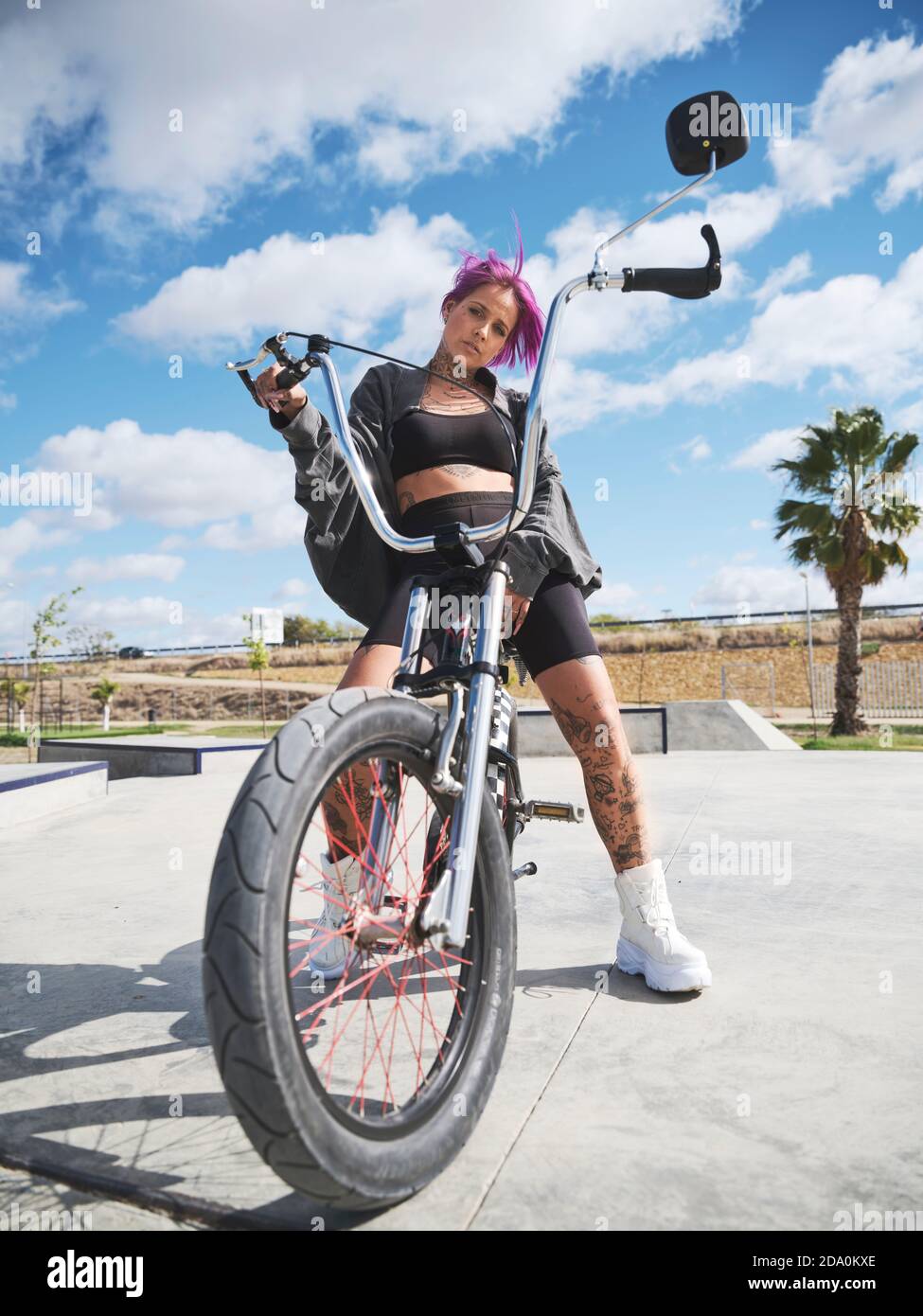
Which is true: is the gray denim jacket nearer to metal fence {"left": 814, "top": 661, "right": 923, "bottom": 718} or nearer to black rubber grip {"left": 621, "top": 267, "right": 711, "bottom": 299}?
black rubber grip {"left": 621, "top": 267, "right": 711, "bottom": 299}

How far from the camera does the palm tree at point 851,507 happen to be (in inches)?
680

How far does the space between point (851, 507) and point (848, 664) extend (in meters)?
3.29

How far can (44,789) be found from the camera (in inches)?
232

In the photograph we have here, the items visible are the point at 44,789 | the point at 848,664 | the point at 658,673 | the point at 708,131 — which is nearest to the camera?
the point at 708,131

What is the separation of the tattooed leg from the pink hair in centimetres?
78

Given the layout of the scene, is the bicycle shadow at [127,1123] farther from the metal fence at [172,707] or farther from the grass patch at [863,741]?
the metal fence at [172,707]

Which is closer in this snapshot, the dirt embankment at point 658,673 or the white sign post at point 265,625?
the white sign post at point 265,625

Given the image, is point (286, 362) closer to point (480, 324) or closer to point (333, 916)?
point (480, 324)

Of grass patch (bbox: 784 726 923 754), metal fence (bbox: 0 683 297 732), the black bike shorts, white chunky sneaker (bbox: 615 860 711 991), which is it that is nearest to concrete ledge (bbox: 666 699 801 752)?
grass patch (bbox: 784 726 923 754)

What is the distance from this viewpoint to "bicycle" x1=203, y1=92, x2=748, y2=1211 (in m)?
1.03

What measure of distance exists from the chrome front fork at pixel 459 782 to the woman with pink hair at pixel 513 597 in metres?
0.45

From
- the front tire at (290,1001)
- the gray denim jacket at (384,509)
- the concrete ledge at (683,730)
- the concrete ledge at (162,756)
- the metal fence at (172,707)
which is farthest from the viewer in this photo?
the metal fence at (172,707)

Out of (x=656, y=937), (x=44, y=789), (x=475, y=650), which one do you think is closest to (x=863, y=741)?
(x=44, y=789)

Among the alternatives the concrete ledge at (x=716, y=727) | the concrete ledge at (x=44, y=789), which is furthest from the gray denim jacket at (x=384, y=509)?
the concrete ledge at (x=716, y=727)
